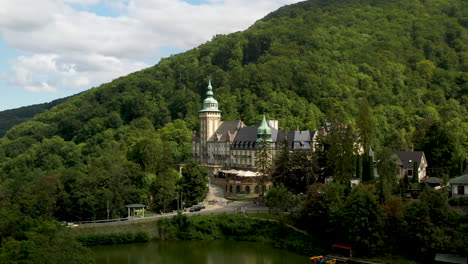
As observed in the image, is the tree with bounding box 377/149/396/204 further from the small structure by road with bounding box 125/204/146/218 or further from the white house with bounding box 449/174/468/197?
the small structure by road with bounding box 125/204/146/218

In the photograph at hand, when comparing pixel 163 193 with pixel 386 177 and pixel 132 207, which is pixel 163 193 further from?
pixel 386 177

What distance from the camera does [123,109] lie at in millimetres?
130000

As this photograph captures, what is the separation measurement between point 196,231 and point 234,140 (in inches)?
1279

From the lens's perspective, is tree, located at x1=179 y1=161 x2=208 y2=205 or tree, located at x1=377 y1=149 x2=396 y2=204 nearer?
tree, located at x1=377 y1=149 x2=396 y2=204

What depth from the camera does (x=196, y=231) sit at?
55750 mm

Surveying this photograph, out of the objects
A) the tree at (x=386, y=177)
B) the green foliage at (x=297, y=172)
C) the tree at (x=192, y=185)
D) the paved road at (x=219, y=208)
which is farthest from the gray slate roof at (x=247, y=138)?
the tree at (x=386, y=177)

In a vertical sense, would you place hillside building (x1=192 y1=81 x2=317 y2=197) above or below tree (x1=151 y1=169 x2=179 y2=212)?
above

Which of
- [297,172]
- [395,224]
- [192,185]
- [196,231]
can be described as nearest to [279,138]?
[297,172]

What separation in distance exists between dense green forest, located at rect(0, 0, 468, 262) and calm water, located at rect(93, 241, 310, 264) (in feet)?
28.5

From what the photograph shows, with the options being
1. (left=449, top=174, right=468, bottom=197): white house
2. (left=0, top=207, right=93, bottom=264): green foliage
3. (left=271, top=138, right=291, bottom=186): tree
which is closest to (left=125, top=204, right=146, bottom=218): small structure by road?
(left=271, top=138, right=291, bottom=186): tree

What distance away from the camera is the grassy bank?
53.4 metres

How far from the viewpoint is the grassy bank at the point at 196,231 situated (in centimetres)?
5338

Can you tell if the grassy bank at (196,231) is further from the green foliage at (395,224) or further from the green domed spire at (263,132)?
the green domed spire at (263,132)

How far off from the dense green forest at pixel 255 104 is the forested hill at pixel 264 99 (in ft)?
1.02
